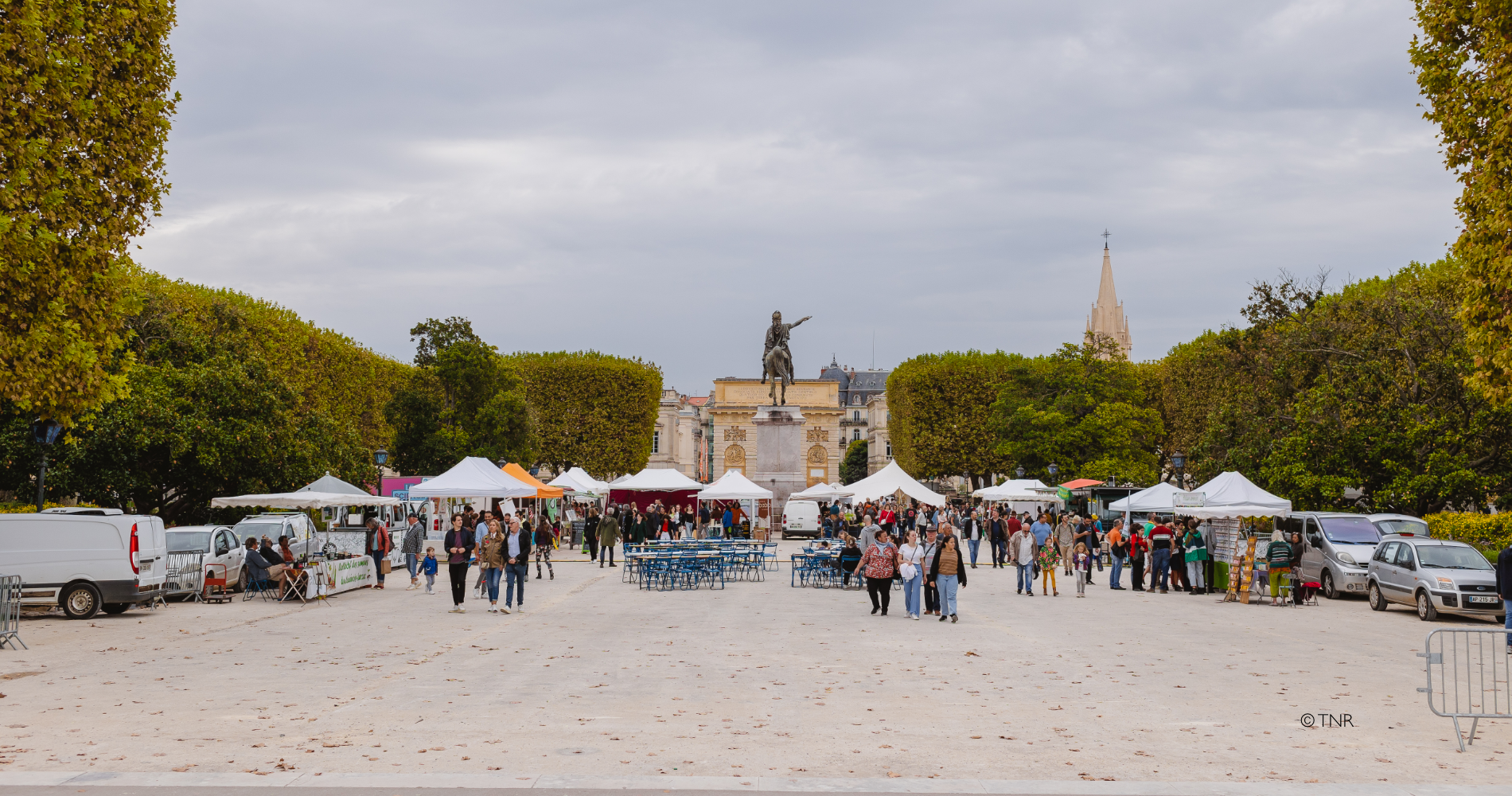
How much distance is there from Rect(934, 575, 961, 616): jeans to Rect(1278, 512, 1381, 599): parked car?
933 centimetres

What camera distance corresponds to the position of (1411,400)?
91.9ft

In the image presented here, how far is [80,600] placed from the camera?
17688 millimetres

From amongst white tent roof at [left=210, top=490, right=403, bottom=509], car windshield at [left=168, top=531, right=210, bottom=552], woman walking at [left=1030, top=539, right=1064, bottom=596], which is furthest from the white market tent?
car windshield at [left=168, top=531, right=210, bottom=552]

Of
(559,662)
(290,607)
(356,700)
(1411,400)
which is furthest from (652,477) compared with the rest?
(356,700)

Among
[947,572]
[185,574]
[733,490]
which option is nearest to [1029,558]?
[947,572]

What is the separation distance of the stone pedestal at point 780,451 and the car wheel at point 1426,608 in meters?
28.7

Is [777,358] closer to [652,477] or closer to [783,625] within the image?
[652,477]

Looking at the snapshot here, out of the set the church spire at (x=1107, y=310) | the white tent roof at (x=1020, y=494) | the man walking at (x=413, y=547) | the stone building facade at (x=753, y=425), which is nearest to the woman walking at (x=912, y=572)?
the man walking at (x=413, y=547)

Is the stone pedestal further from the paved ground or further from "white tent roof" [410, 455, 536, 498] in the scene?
the paved ground

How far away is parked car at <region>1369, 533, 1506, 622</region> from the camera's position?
722 inches

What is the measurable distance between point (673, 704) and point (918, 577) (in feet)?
29.3

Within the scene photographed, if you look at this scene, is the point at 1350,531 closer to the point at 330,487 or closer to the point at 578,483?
the point at 330,487

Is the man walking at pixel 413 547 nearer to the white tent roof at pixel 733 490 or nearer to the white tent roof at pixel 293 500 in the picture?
the white tent roof at pixel 293 500

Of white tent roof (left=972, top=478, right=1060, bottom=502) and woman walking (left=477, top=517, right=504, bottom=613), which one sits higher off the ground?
white tent roof (left=972, top=478, right=1060, bottom=502)
